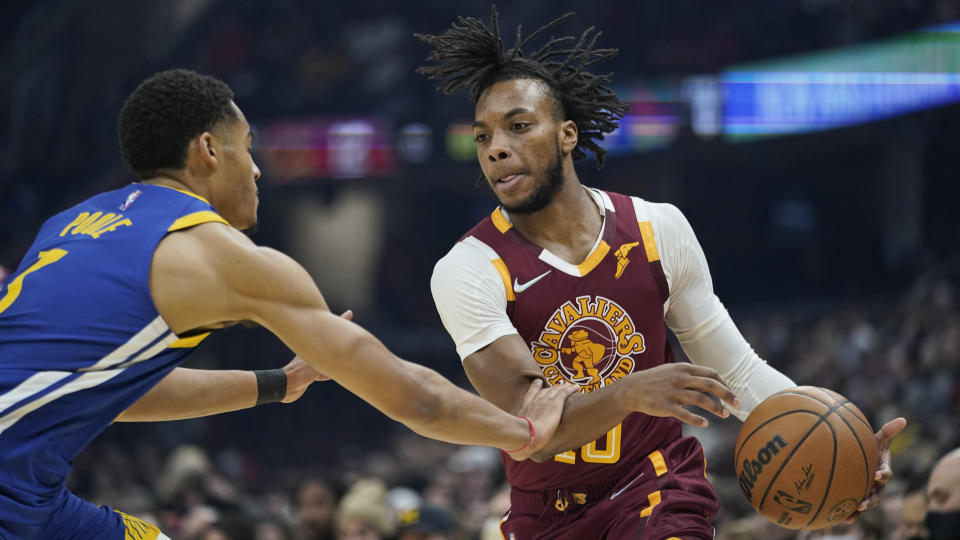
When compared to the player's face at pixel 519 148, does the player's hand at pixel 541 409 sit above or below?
below

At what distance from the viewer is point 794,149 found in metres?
18.6

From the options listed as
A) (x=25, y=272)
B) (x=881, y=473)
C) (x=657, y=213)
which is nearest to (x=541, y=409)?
(x=657, y=213)

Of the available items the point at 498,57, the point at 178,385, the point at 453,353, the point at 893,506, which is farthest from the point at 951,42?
the point at 178,385

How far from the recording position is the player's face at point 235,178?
348 cm

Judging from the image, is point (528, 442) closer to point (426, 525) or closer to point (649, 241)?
point (649, 241)

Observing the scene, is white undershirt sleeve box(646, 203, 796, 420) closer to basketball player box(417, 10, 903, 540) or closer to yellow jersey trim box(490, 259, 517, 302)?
basketball player box(417, 10, 903, 540)

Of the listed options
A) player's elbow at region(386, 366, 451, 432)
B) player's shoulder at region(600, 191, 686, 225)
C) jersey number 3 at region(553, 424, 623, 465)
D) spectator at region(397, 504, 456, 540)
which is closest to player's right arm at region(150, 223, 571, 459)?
player's elbow at region(386, 366, 451, 432)

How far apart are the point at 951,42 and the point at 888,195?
409 centimetres

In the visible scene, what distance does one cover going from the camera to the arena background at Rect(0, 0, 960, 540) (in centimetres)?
1642

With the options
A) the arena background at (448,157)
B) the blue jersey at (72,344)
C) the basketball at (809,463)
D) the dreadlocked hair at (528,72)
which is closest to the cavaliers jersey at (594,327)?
the basketball at (809,463)

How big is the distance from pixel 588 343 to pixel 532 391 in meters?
0.40

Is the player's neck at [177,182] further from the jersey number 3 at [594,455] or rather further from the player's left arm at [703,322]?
the player's left arm at [703,322]

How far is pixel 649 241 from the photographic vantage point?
4254mm

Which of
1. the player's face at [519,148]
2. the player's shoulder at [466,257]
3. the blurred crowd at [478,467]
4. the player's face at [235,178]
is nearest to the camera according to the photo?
the player's face at [235,178]
